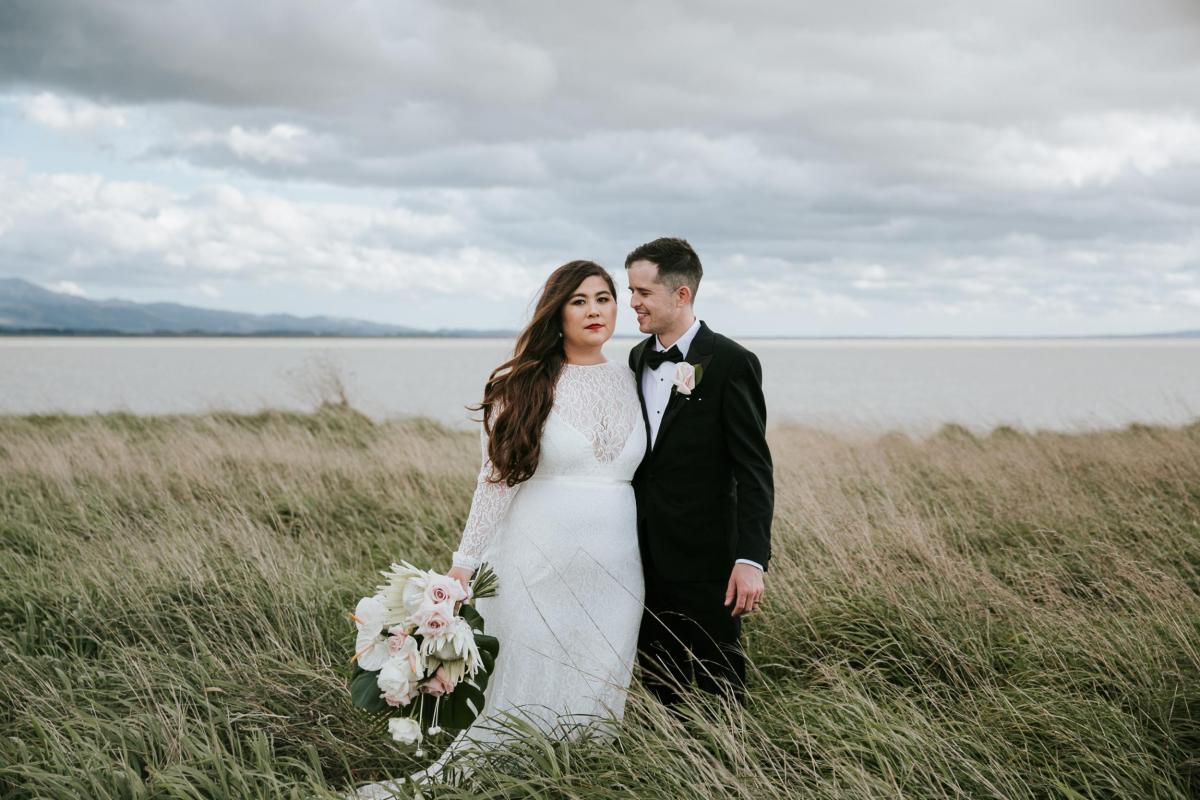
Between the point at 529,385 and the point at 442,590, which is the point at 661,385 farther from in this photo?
the point at 442,590

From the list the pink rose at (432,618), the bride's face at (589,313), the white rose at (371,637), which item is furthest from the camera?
the bride's face at (589,313)

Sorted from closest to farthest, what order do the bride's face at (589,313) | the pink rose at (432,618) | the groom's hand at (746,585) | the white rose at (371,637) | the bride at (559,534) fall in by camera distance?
the pink rose at (432,618)
the white rose at (371,637)
the groom's hand at (746,585)
the bride at (559,534)
the bride's face at (589,313)

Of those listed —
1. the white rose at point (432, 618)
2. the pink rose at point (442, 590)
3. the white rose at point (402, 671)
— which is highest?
the pink rose at point (442, 590)

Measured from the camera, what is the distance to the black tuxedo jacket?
3.55 m

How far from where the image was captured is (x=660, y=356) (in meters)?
3.78

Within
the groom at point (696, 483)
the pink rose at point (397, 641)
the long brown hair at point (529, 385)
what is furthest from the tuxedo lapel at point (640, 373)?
the pink rose at point (397, 641)

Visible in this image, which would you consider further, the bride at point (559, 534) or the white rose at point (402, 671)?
the bride at point (559, 534)

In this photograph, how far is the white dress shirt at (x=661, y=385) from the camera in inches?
146

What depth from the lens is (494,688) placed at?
3648 millimetres

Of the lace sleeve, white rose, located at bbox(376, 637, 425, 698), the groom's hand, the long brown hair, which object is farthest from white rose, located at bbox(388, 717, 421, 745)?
the groom's hand

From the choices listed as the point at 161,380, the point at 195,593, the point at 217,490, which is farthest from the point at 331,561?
the point at 161,380

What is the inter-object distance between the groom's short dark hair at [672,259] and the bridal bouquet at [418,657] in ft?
5.09

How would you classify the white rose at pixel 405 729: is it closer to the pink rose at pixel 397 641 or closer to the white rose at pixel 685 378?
the pink rose at pixel 397 641

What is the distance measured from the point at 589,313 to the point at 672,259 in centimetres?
42
